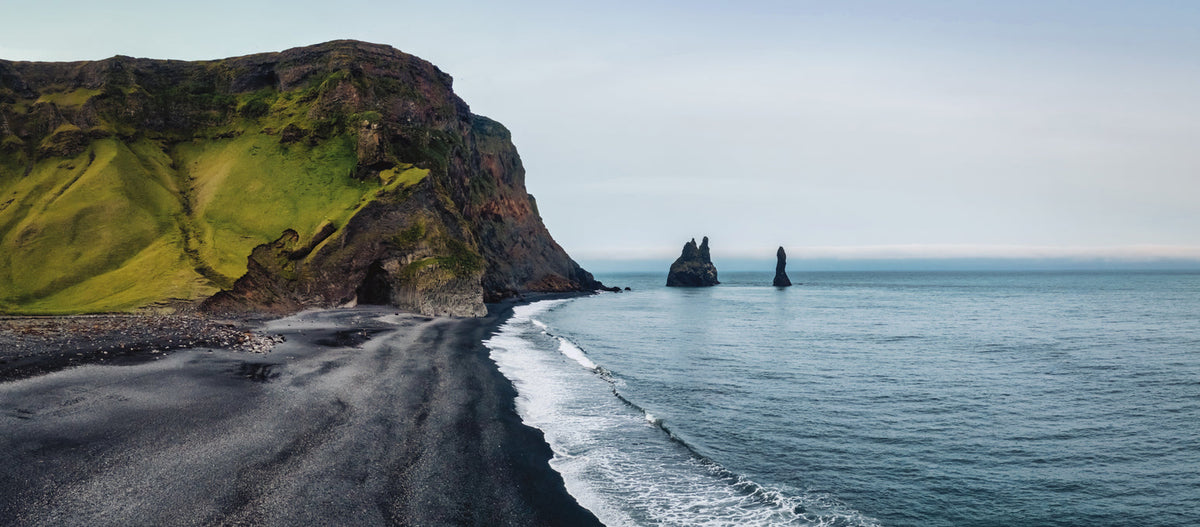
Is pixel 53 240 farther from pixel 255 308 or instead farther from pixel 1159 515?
pixel 1159 515

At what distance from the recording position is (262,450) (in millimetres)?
13570

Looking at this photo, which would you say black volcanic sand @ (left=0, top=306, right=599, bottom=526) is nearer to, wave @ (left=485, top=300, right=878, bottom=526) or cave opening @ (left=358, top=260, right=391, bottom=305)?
wave @ (left=485, top=300, right=878, bottom=526)

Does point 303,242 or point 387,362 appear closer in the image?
point 387,362

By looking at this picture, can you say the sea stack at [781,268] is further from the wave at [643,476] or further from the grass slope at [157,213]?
the wave at [643,476]

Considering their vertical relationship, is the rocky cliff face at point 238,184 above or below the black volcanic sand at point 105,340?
above

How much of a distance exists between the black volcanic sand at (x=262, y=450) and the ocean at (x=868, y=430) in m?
1.97

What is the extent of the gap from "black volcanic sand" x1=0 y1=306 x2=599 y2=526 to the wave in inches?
31.4

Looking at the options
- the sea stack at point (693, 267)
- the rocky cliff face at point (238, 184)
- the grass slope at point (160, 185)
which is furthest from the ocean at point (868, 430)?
the sea stack at point (693, 267)

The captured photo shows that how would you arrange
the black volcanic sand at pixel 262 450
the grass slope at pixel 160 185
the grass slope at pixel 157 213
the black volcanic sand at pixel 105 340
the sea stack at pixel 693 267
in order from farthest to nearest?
the sea stack at pixel 693 267
the grass slope at pixel 160 185
the grass slope at pixel 157 213
the black volcanic sand at pixel 105 340
the black volcanic sand at pixel 262 450

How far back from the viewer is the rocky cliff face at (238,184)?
47.8 metres

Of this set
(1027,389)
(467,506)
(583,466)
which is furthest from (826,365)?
(467,506)

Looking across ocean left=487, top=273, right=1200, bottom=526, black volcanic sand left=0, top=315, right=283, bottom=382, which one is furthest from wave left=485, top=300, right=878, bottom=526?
black volcanic sand left=0, top=315, right=283, bottom=382

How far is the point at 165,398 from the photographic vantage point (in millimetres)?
16688

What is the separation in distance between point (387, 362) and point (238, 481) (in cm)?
1518
